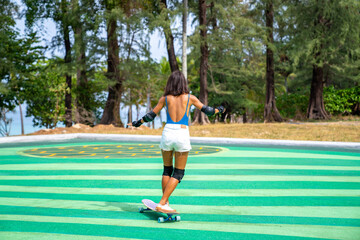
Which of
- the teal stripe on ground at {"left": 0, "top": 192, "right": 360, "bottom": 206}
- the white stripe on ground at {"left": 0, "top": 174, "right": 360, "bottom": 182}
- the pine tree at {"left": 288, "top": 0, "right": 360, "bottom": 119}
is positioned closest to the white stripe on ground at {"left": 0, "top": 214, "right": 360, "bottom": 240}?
the teal stripe on ground at {"left": 0, "top": 192, "right": 360, "bottom": 206}

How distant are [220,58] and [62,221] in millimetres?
27190

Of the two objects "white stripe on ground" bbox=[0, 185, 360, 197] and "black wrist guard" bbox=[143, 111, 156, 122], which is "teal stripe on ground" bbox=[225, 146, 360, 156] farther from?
"black wrist guard" bbox=[143, 111, 156, 122]

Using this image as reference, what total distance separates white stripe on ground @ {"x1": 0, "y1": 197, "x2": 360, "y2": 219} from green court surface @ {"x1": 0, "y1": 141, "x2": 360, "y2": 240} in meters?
0.01

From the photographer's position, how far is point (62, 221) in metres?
4.91

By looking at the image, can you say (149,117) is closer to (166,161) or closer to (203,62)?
(166,161)

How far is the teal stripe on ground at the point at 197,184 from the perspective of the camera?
23.6ft

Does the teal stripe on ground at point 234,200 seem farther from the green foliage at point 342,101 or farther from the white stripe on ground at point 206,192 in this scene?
the green foliage at point 342,101

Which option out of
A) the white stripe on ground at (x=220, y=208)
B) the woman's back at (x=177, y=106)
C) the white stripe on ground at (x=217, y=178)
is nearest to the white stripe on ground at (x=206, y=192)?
the white stripe on ground at (x=220, y=208)

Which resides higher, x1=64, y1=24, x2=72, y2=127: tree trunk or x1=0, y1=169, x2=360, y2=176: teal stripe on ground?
x1=64, y1=24, x2=72, y2=127: tree trunk

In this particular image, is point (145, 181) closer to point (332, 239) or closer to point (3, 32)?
point (332, 239)

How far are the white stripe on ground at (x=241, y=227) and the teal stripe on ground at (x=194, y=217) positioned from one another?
0.14m

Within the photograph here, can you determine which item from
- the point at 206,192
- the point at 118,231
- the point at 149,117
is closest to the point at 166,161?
the point at 149,117

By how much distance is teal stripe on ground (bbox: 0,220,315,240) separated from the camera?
4.29m

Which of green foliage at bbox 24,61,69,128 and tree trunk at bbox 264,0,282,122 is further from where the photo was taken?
tree trunk at bbox 264,0,282,122
